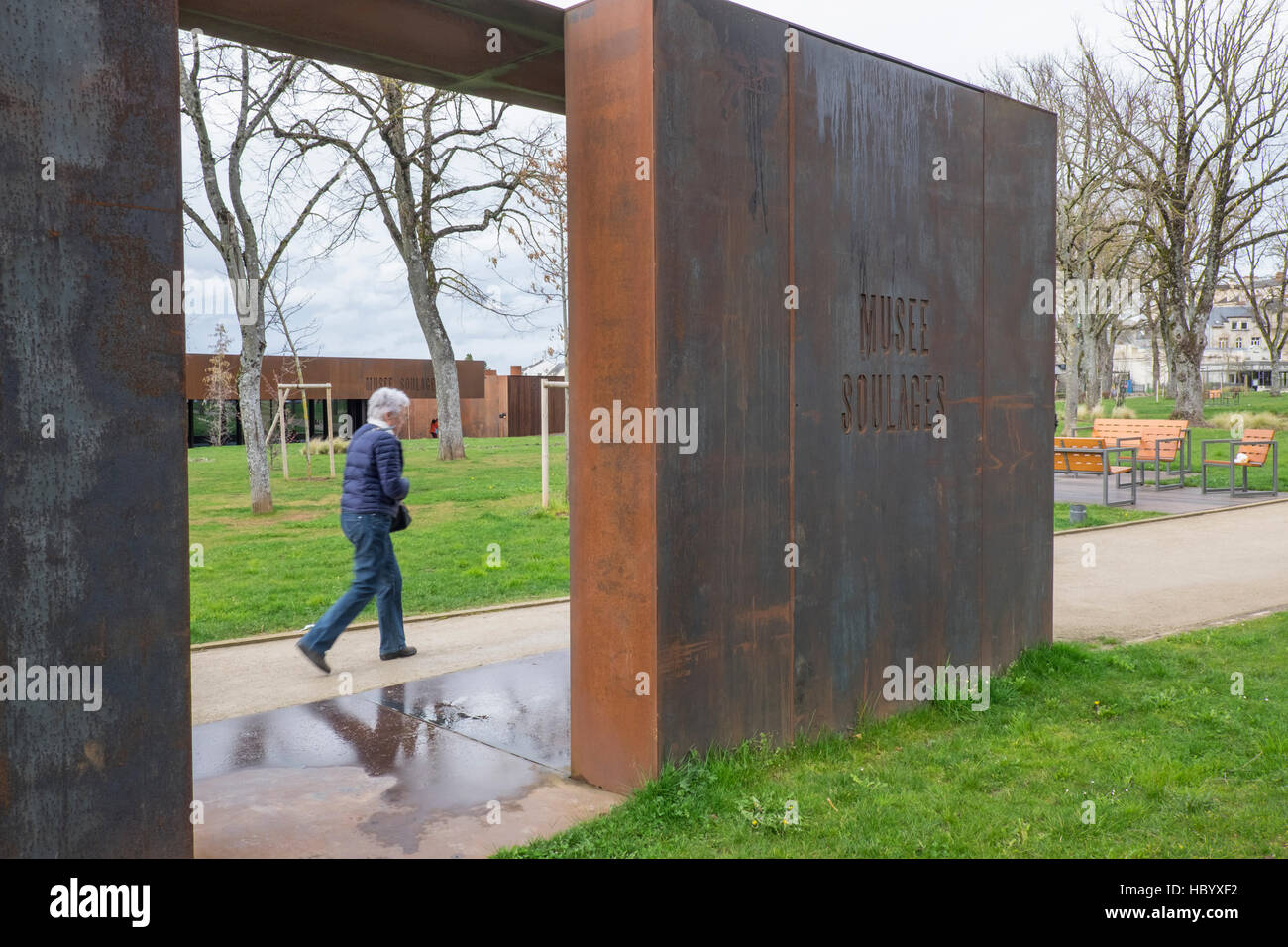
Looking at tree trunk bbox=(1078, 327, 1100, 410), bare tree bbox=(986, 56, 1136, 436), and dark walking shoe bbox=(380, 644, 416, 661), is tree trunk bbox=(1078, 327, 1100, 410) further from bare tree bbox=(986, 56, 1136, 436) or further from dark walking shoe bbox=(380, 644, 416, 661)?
dark walking shoe bbox=(380, 644, 416, 661)

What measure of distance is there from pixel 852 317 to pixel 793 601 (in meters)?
1.58

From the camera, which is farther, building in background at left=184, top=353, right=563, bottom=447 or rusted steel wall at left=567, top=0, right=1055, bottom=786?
building in background at left=184, top=353, right=563, bottom=447

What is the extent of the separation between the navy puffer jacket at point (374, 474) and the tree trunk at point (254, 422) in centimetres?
1047

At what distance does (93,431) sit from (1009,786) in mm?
4181

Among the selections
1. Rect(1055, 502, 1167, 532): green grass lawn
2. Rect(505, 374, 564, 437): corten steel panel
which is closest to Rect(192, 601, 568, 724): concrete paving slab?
Rect(1055, 502, 1167, 532): green grass lawn

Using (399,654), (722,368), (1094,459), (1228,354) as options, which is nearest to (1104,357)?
(1094,459)

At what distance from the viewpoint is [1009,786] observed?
16.4ft

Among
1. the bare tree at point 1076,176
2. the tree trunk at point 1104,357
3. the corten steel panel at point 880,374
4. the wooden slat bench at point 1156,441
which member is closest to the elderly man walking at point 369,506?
the corten steel panel at point 880,374

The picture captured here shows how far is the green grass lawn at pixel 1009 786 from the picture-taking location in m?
4.30

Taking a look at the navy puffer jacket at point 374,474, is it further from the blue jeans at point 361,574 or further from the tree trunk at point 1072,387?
the tree trunk at point 1072,387

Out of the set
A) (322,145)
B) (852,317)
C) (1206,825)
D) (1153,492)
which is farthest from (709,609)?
(322,145)

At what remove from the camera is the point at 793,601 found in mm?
5414

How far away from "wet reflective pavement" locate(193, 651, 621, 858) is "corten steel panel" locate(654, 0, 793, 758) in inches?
30.6

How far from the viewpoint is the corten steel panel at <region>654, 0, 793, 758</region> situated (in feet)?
15.6
